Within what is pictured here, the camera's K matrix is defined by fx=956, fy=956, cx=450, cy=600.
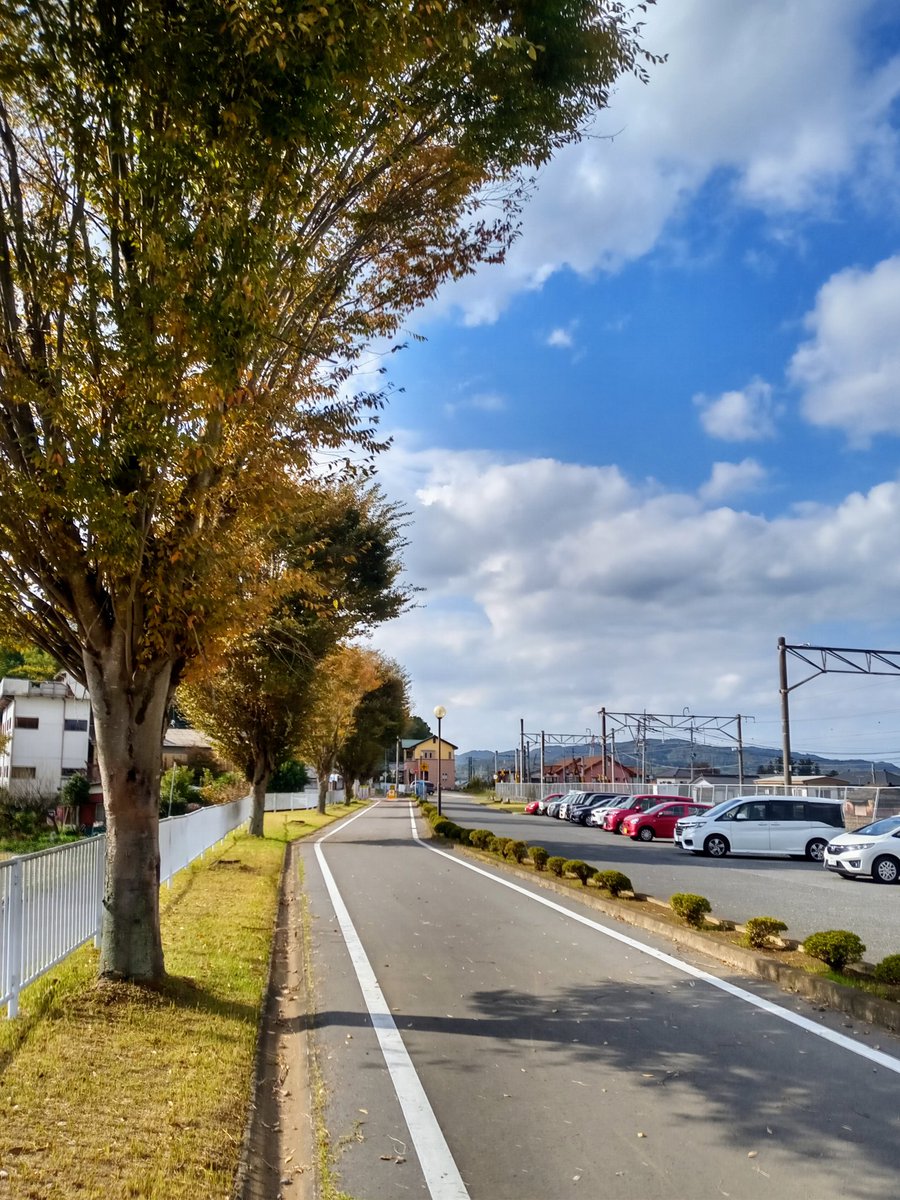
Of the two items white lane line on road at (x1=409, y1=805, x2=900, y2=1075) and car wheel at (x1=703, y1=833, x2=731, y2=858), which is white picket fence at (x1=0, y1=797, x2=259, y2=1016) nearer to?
white lane line on road at (x1=409, y1=805, x2=900, y2=1075)

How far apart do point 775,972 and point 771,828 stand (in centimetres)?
1787

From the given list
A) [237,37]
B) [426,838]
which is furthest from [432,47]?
[426,838]

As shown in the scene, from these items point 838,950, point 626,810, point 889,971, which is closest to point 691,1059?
point 889,971

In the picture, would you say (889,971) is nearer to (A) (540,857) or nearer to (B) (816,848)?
(A) (540,857)

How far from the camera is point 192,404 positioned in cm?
739

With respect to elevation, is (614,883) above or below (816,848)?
above

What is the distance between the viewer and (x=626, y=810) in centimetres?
3803

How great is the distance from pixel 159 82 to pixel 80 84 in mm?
650

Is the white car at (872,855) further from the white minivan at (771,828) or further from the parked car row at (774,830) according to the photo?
the white minivan at (771,828)

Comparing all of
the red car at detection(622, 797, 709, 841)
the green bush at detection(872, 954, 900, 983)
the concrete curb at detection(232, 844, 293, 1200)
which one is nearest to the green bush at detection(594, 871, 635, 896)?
the concrete curb at detection(232, 844, 293, 1200)

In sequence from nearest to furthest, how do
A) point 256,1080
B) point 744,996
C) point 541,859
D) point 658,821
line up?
point 256,1080 < point 744,996 < point 541,859 < point 658,821

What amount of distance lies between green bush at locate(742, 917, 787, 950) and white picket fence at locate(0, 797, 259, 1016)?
6.56 m

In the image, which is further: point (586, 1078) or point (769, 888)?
point (769, 888)

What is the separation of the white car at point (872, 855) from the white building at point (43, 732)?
43.8 m
